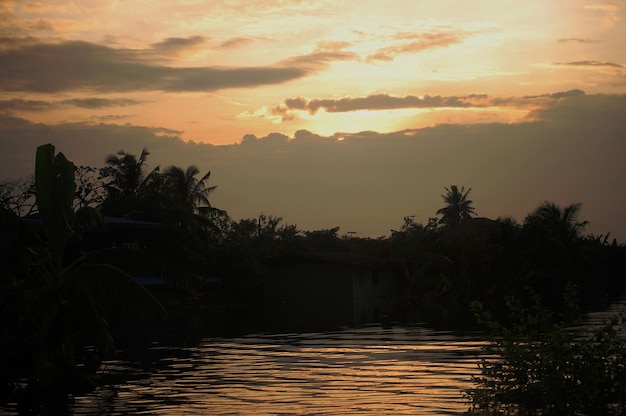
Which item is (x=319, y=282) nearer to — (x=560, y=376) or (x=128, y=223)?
(x=128, y=223)

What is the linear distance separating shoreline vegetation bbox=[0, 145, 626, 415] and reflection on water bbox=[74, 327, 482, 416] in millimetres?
1143

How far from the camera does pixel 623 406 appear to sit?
12.6 m

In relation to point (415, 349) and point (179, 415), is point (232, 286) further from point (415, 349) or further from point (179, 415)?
point (179, 415)

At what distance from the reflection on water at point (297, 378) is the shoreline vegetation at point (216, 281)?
1.14m

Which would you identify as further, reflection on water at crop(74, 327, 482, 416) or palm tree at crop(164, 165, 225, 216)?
palm tree at crop(164, 165, 225, 216)

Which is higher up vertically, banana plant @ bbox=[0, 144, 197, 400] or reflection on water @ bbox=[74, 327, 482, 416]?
banana plant @ bbox=[0, 144, 197, 400]

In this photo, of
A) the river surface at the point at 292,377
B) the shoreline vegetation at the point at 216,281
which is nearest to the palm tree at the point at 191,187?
the shoreline vegetation at the point at 216,281

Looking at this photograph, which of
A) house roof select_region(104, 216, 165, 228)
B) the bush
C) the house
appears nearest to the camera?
the bush

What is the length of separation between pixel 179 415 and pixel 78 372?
4666 millimetres

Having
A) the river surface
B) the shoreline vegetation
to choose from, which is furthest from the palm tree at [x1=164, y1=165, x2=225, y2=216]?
the river surface

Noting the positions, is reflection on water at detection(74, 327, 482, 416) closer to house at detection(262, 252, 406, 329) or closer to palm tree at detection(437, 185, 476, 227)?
house at detection(262, 252, 406, 329)

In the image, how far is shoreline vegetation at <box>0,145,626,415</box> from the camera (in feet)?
41.9

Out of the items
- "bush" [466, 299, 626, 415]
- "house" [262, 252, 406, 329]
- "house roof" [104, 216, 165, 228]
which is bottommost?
"house" [262, 252, 406, 329]

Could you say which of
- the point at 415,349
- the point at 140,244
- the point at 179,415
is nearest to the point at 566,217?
the point at 140,244
